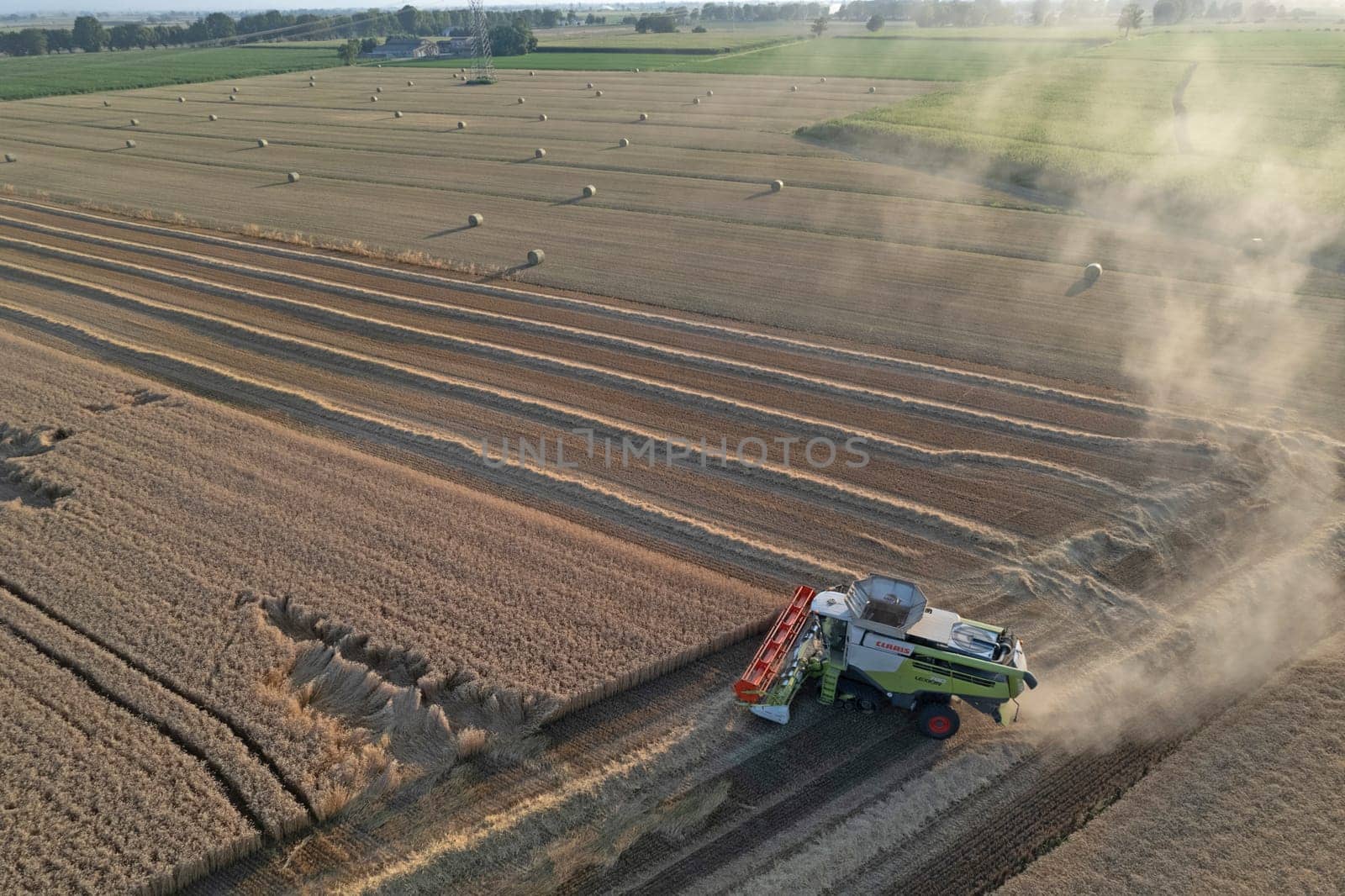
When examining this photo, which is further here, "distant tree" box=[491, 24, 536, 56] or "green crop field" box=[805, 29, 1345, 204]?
"distant tree" box=[491, 24, 536, 56]

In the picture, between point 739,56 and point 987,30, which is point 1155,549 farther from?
point 987,30

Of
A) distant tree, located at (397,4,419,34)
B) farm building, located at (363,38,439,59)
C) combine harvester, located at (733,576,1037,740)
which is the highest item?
distant tree, located at (397,4,419,34)

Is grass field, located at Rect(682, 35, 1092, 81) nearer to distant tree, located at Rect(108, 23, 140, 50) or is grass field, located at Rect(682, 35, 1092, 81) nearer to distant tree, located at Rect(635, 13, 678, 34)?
distant tree, located at Rect(635, 13, 678, 34)

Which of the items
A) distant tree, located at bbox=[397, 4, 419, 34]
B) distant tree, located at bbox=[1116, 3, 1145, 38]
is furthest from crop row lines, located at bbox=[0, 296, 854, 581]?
distant tree, located at bbox=[397, 4, 419, 34]

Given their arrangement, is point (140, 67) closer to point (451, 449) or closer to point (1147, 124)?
point (1147, 124)

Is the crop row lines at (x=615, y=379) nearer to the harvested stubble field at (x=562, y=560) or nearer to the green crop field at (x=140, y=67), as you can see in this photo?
the harvested stubble field at (x=562, y=560)

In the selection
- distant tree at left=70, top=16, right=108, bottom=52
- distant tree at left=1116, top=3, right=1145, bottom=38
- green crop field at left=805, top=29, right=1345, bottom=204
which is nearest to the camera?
green crop field at left=805, top=29, right=1345, bottom=204

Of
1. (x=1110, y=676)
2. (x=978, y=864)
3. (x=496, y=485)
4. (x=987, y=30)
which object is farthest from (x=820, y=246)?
(x=987, y=30)
